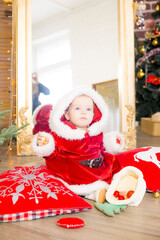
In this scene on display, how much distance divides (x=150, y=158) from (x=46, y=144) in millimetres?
525

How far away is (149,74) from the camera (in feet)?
10.4

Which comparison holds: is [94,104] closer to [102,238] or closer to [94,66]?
[102,238]

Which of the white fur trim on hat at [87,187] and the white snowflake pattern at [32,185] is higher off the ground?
the white snowflake pattern at [32,185]

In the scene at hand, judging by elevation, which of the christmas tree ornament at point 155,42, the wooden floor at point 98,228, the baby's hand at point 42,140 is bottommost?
the wooden floor at point 98,228

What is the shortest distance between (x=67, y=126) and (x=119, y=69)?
1.24m

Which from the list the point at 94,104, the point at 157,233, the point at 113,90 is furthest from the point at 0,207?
the point at 113,90

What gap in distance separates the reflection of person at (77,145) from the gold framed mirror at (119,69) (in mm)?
966

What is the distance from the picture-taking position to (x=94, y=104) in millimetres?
1390

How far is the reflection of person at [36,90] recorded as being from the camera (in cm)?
231

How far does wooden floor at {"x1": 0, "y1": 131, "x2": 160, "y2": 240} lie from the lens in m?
0.83

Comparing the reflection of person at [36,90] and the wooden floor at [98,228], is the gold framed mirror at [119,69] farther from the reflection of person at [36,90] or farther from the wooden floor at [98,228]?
the wooden floor at [98,228]

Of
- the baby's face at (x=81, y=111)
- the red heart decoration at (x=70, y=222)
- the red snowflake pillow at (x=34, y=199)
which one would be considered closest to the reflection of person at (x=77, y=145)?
the baby's face at (x=81, y=111)

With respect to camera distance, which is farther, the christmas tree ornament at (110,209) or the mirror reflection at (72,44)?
the mirror reflection at (72,44)

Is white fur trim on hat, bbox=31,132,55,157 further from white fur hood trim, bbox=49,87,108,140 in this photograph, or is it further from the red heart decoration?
the red heart decoration
